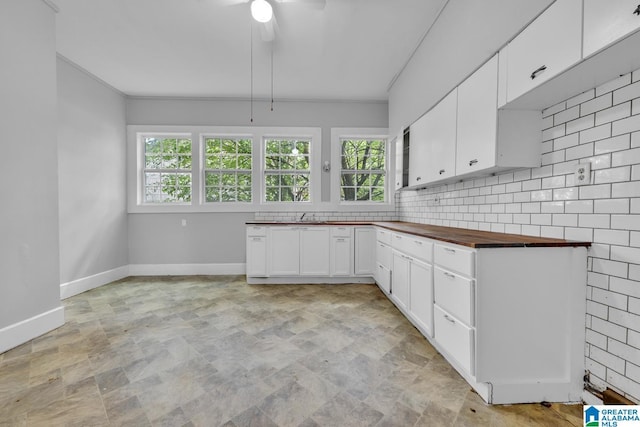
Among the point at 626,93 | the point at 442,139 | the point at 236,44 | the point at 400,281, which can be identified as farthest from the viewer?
the point at 236,44

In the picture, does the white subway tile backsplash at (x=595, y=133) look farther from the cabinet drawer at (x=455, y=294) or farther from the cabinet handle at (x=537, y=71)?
the cabinet drawer at (x=455, y=294)

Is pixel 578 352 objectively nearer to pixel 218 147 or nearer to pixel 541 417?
pixel 541 417

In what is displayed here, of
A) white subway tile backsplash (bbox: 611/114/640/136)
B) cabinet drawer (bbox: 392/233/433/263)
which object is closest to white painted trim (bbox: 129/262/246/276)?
cabinet drawer (bbox: 392/233/433/263)

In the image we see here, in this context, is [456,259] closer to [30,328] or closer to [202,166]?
[30,328]

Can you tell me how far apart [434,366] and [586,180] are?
1.57 m

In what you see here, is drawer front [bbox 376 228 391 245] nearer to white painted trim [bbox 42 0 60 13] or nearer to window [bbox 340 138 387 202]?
window [bbox 340 138 387 202]

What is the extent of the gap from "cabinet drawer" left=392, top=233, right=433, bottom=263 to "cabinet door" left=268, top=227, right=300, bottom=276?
1.61 meters

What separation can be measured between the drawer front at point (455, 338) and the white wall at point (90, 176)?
4529mm

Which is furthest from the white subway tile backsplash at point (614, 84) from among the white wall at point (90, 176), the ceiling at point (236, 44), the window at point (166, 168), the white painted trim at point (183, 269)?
the white wall at point (90, 176)

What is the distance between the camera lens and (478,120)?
2.06 m

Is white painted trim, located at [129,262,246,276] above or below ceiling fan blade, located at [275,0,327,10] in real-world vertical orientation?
below

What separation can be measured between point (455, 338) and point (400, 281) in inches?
40.6

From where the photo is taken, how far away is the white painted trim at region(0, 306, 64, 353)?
7.20ft

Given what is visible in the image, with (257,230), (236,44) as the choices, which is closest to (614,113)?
(236,44)
